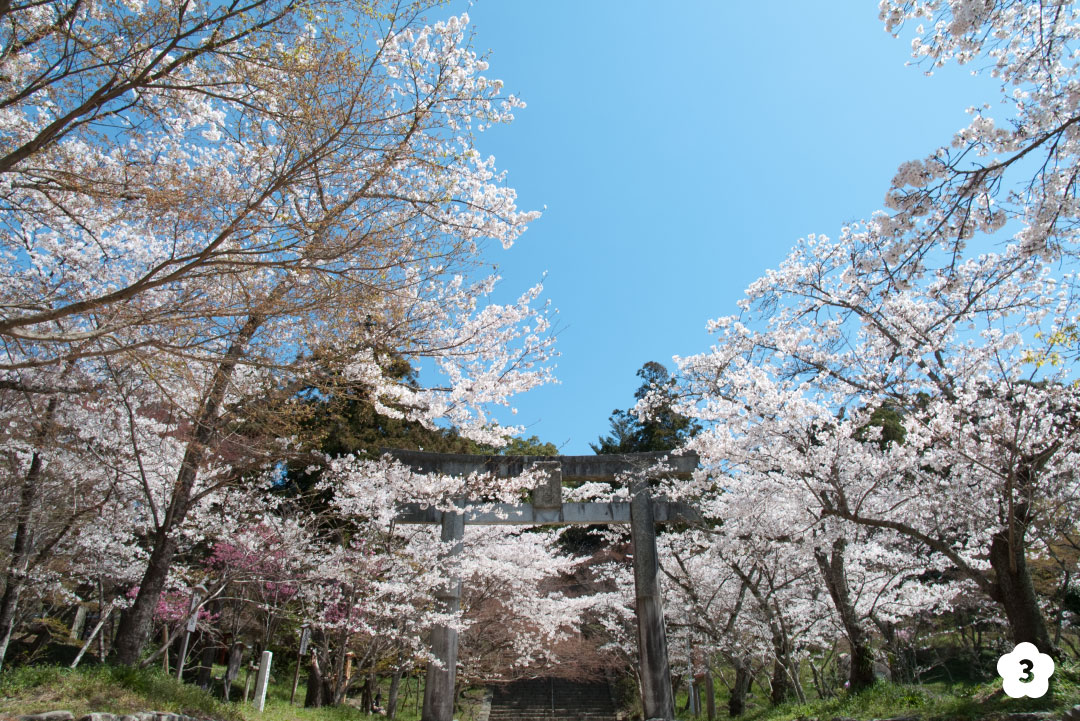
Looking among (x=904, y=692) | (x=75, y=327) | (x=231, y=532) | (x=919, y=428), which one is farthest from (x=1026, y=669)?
(x=231, y=532)

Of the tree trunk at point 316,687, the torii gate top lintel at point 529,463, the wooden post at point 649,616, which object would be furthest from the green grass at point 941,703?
the tree trunk at point 316,687

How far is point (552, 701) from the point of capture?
1758 centimetres

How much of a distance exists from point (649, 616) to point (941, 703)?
4.17 metres

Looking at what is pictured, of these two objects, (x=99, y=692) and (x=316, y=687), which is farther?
(x=316, y=687)

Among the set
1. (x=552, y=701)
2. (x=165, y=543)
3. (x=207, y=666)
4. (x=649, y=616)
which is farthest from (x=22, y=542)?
(x=552, y=701)

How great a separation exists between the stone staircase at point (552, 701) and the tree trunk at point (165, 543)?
40.8 ft

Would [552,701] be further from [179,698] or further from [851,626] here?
[179,698]

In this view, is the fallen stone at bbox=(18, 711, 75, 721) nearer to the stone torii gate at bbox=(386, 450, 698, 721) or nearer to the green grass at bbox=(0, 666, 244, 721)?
the green grass at bbox=(0, 666, 244, 721)

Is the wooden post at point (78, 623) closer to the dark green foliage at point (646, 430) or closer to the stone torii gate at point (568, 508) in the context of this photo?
the stone torii gate at point (568, 508)

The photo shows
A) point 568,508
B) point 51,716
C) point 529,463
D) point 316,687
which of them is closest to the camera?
point 51,716

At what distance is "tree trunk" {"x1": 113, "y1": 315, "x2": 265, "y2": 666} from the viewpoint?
618 cm

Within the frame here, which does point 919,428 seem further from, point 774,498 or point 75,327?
point 75,327

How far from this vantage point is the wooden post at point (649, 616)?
9.10 metres

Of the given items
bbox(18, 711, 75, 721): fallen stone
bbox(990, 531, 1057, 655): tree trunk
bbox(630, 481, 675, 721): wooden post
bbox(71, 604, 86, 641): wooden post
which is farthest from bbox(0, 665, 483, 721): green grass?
bbox(71, 604, 86, 641): wooden post
